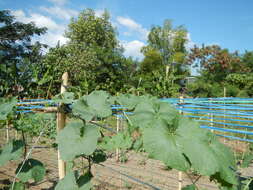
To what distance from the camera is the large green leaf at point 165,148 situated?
1.49ft

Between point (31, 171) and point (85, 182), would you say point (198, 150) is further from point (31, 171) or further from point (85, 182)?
point (31, 171)

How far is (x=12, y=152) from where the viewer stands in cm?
86

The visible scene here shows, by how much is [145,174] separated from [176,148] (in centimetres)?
237

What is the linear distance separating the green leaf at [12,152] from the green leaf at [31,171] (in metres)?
0.08

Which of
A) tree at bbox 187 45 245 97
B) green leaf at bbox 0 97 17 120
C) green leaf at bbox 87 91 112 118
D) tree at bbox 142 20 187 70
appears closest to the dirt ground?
green leaf at bbox 0 97 17 120

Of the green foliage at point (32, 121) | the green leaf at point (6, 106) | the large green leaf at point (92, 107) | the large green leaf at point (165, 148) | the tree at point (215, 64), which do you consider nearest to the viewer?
the large green leaf at point (165, 148)

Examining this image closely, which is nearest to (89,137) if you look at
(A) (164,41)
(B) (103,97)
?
(B) (103,97)

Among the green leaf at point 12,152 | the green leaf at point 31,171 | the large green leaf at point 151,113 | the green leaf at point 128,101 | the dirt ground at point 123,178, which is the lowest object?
the dirt ground at point 123,178

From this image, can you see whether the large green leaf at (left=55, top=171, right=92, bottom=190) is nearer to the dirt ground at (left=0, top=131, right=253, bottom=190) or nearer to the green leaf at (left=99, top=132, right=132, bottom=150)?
the green leaf at (left=99, top=132, right=132, bottom=150)

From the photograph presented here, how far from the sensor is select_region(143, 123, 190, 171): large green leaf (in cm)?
45

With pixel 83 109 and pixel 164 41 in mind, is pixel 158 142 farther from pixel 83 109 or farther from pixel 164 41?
pixel 164 41

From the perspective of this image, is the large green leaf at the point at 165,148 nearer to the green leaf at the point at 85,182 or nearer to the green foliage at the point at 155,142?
Result: the green foliage at the point at 155,142

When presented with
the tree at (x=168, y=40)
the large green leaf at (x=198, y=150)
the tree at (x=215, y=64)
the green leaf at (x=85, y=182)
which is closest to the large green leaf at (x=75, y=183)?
the green leaf at (x=85, y=182)

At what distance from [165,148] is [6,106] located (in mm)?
677
